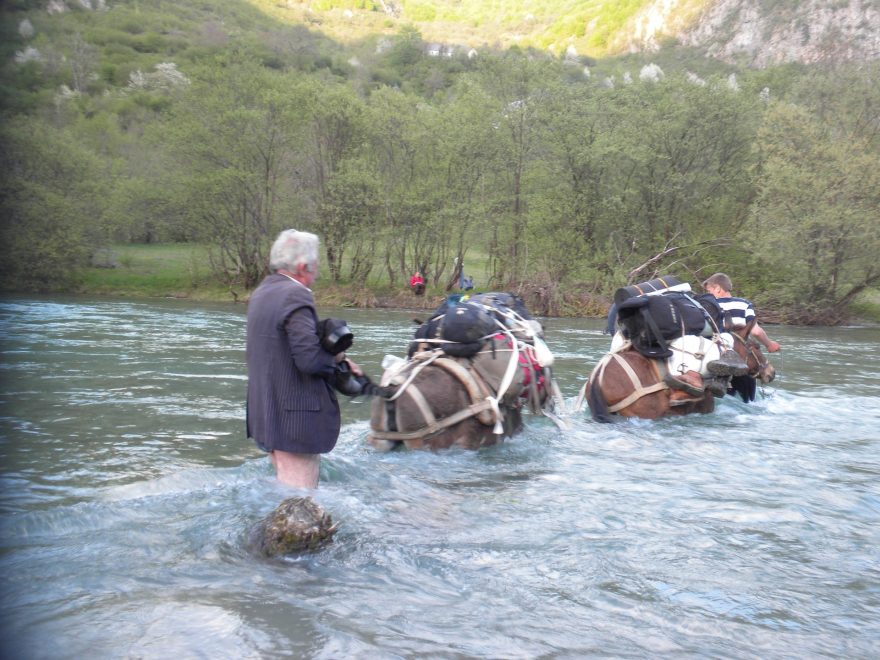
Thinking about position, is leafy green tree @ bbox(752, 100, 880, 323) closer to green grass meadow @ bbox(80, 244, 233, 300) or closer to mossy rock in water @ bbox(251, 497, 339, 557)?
green grass meadow @ bbox(80, 244, 233, 300)

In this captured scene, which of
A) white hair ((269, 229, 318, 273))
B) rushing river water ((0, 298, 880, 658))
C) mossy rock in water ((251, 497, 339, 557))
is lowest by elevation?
rushing river water ((0, 298, 880, 658))

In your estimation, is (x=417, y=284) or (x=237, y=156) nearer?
(x=417, y=284)

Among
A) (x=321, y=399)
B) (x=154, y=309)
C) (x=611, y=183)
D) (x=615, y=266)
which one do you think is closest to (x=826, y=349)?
(x=615, y=266)

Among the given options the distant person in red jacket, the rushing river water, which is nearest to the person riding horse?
the rushing river water

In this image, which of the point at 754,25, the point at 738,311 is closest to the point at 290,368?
the point at 738,311

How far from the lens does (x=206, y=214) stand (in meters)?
37.5

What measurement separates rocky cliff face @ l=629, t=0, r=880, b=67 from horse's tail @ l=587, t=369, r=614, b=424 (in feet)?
379

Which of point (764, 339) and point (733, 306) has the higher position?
point (733, 306)

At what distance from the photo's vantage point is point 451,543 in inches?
211

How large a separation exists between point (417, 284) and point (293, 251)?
3129 centimetres

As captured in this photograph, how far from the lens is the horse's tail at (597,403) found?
9.80 meters

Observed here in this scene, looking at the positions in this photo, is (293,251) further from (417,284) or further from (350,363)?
(417,284)

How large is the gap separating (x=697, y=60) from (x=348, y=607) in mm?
148178

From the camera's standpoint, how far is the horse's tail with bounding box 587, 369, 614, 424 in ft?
32.1
